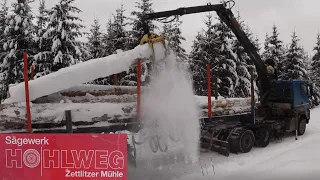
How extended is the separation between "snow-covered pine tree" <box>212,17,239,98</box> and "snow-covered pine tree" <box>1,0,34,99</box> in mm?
12744

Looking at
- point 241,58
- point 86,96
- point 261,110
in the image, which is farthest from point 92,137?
point 241,58

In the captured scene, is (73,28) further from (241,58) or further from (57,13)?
(241,58)

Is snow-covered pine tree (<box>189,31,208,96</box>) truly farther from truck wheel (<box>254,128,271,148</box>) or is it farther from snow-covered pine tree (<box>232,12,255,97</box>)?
truck wheel (<box>254,128,271,148</box>)

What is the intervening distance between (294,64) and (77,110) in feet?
91.6

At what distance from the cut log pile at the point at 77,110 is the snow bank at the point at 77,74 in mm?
260

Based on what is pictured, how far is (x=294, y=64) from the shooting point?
29891 mm

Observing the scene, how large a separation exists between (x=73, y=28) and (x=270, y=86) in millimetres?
12451

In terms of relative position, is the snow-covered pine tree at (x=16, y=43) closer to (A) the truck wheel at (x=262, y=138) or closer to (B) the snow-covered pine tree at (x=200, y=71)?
(B) the snow-covered pine tree at (x=200, y=71)

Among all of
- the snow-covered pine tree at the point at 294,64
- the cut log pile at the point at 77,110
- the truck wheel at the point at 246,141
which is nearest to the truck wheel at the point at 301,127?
the truck wheel at the point at 246,141

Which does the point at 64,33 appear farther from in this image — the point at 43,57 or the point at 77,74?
the point at 77,74

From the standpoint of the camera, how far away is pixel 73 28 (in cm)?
1892

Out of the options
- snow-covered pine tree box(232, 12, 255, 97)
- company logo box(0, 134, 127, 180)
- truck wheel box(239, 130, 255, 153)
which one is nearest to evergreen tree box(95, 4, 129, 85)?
snow-covered pine tree box(232, 12, 255, 97)

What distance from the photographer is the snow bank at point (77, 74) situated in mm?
6035

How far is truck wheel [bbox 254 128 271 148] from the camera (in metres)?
10.4
